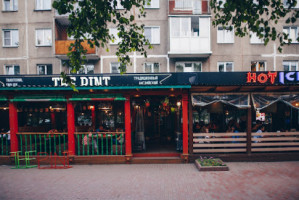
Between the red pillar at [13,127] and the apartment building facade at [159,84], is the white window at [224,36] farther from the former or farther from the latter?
the red pillar at [13,127]

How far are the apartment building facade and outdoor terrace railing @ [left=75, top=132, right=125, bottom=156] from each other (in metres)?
0.07

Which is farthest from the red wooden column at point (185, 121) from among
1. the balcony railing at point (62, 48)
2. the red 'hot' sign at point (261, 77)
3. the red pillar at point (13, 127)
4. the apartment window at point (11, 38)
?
the apartment window at point (11, 38)

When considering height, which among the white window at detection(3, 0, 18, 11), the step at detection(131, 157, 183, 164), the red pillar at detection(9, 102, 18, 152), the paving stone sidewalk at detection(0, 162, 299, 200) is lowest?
the paving stone sidewalk at detection(0, 162, 299, 200)

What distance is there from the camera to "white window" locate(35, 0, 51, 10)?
16031 millimetres

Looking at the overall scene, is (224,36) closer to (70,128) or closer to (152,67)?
(152,67)

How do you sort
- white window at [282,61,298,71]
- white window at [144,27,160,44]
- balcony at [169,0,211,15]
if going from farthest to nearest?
1. white window at [144,27,160,44]
2. white window at [282,61,298,71]
3. balcony at [169,0,211,15]

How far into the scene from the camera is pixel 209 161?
8.11 m

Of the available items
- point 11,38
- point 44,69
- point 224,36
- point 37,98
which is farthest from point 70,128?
point 224,36

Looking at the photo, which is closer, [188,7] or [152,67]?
[188,7]

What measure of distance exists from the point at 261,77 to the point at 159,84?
4.53 m

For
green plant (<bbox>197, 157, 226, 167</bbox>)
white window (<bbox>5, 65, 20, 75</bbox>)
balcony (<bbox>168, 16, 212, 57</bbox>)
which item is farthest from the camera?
white window (<bbox>5, 65, 20, 75</bbox>)

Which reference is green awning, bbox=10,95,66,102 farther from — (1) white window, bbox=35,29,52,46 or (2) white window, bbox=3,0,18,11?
(2) white window, bbox=3,0,18,11

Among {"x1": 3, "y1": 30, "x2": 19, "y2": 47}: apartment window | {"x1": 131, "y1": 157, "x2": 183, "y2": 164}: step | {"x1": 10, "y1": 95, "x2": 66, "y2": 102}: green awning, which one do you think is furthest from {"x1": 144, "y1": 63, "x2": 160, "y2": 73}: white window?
{"x1": 3, "y1": 30, "x2": 19, "y2": 47}: apartment window

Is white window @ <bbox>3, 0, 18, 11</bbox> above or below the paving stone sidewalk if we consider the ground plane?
above
